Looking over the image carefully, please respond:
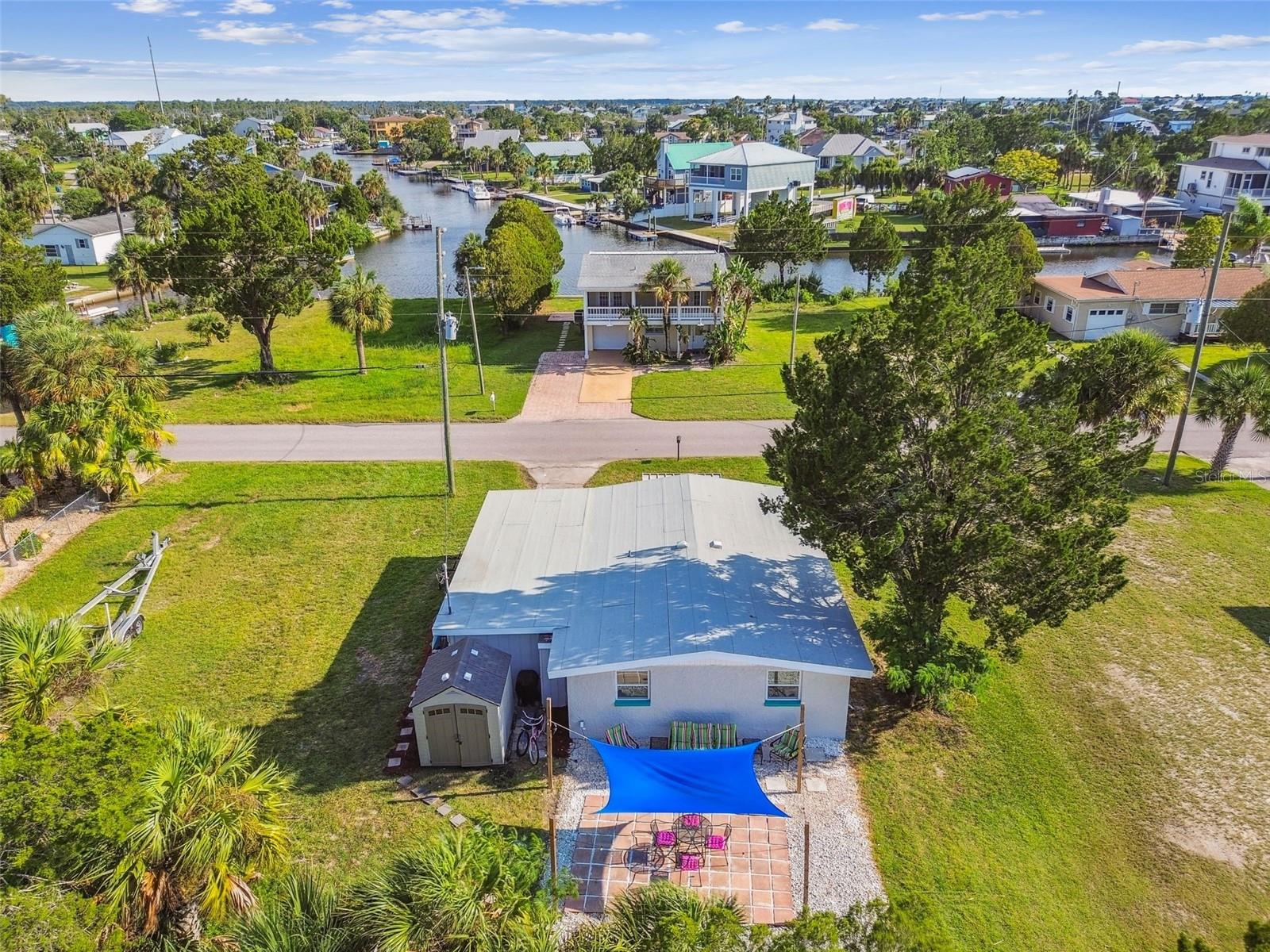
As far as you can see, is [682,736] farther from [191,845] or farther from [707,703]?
[191,845]

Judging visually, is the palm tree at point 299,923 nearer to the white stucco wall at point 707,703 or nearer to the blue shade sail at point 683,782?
the blue shade sail at point 683,782

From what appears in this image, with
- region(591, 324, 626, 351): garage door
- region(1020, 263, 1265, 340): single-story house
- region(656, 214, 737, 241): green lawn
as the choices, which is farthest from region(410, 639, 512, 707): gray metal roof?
region(656, 214, 737, 241): green lawn

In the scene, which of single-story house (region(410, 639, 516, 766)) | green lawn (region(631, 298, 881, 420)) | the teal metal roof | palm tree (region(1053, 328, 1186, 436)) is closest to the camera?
single-story house (region(410, 639, 516, 766))

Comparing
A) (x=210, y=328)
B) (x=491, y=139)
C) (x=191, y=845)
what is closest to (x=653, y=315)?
(x=210, y=328)

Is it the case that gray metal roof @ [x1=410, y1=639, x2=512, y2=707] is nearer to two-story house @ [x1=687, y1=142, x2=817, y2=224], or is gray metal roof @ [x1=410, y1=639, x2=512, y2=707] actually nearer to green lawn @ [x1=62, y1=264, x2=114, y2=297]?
green lawn @ [x1=62, y1=264, x2=114, y2=297]

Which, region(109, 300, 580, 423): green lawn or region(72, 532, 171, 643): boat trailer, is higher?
region(109, 300, 580, 423): green lawn
